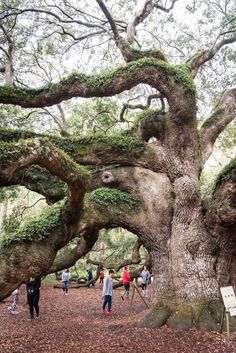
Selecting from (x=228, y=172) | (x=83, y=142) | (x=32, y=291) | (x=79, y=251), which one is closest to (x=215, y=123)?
(x=228, y=172)

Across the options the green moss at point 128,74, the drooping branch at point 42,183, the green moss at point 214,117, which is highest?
the green moss at point 128,74

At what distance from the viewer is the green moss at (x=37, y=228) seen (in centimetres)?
695

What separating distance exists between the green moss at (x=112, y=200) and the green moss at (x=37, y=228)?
3.06 ft

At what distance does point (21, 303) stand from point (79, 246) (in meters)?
6.55

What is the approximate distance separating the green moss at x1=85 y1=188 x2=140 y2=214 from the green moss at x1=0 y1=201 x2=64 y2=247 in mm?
932

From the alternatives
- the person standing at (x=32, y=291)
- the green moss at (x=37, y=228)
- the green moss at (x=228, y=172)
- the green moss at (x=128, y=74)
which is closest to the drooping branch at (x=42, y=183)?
the green moss at (x=37, y=228)

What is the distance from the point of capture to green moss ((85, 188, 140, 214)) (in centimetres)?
853

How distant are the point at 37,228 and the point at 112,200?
209 centimetres

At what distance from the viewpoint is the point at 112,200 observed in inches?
344

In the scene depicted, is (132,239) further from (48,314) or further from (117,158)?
(117,158)

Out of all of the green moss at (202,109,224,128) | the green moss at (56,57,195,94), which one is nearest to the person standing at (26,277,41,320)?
the green moss at (56,57,195,94)

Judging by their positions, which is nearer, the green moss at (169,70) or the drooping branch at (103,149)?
the drooping branch at (103,149)

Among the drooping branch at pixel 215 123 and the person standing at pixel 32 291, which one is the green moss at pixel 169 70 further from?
the person standing at pixel 32 291

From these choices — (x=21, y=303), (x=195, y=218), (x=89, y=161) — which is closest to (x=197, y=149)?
(x=195, y=218)
